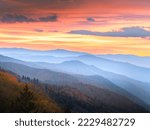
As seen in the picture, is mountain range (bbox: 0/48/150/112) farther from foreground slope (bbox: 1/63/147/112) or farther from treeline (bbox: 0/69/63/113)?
treeline (bbox: 0/69/63/113)

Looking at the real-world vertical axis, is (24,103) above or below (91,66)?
above

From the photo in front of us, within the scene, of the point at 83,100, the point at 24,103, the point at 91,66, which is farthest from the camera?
the point at 91,66

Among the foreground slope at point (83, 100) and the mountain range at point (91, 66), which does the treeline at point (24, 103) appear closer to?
the foreground slope at point (83, 100)

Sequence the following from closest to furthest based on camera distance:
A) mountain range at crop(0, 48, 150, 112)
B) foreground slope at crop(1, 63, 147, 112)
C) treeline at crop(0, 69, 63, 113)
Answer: treeline at crop(0, 69, 63, 113), mountain range at crop(0, 48, 150, 112), foreground slope at crop(1, 63, 147, 112)

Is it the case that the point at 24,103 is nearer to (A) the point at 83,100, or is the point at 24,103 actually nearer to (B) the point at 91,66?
(A) the point at 83,100

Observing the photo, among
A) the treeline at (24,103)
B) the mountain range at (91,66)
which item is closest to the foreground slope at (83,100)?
the mountain range at (91,66)

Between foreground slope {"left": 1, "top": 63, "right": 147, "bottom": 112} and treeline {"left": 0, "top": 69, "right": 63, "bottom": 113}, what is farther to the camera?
foreground slope {"left": 1, "top": 63, "right": 147, "bottom": 112}

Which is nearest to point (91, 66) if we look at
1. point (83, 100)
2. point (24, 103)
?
point (83, 100)

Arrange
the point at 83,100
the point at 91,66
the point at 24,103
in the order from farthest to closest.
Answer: the point at 91,66 → the point at 83,100 → the point at 24,103

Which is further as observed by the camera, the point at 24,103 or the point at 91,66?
the point at 91,66

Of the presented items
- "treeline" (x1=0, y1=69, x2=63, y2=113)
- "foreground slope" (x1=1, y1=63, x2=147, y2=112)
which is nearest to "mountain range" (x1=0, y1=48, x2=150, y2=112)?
"foreground slope" (x1=1, y1=63, x2=147, y2=112)

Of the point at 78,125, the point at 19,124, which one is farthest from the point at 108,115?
the point at 19,124

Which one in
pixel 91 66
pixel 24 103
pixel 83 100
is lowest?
pixel 83 100
